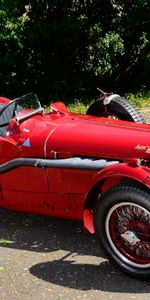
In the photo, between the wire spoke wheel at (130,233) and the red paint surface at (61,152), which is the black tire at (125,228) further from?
the red paint surface at (61,152)

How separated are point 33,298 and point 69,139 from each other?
1513 mm

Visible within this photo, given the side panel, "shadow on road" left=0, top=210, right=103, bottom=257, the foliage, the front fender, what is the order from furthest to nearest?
the foliage, "shadow on road" left=0, top=210, right=103, bottom=257, the side panel, the front fender

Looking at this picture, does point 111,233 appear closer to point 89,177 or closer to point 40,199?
point 89,177

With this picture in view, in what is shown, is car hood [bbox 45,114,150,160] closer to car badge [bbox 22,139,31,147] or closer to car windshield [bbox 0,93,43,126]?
car badge [bbox 22,139,31,147]

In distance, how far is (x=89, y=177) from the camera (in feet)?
16.0

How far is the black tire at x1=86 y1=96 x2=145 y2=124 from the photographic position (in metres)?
6.02

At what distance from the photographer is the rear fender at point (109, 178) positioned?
171 inches

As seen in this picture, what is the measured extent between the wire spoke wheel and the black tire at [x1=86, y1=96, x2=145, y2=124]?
176cm

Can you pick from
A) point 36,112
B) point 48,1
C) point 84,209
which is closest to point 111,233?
point 84,209

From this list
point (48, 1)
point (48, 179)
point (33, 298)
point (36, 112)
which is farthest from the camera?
point (48, 1)

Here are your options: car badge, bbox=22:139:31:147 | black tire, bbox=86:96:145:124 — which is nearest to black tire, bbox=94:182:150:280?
car badge, bbox=22:139:31:147

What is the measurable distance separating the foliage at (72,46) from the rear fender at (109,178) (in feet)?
23.1

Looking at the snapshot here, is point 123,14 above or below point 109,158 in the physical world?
above

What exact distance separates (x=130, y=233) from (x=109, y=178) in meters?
0.56
